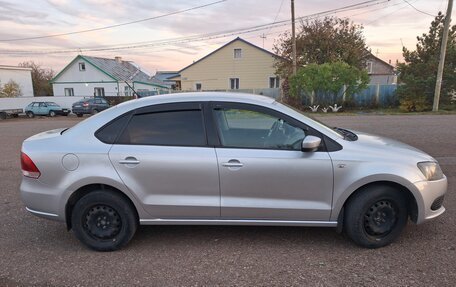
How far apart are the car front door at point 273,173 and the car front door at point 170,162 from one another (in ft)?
0.52

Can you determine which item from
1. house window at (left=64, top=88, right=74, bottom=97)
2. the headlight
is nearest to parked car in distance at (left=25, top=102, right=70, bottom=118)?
house window at (left=64, top=88, right=74, bottom=97)

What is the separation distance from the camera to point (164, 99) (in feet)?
12.1

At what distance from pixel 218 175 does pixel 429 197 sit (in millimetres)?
2173

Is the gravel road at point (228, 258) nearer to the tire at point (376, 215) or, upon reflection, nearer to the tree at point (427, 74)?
the tire at point (376, 215)

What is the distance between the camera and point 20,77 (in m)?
43.0

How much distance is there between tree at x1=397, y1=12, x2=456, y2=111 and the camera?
68.8 feet

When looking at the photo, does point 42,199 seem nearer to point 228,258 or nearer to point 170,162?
point 170,162

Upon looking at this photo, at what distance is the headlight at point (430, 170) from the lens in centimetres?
343

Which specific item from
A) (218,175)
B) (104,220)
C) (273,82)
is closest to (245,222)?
(218,175)

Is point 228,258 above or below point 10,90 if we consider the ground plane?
below

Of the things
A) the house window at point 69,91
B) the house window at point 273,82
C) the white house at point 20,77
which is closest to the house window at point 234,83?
the house window at point 273,82

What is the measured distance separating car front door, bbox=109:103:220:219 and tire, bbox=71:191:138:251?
23cm

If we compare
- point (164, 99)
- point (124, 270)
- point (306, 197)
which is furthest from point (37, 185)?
point (306, 197)

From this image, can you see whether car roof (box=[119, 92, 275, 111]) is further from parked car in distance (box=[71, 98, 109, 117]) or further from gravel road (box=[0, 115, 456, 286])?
parked car in distance (box=[71, 98, 109, 117])
